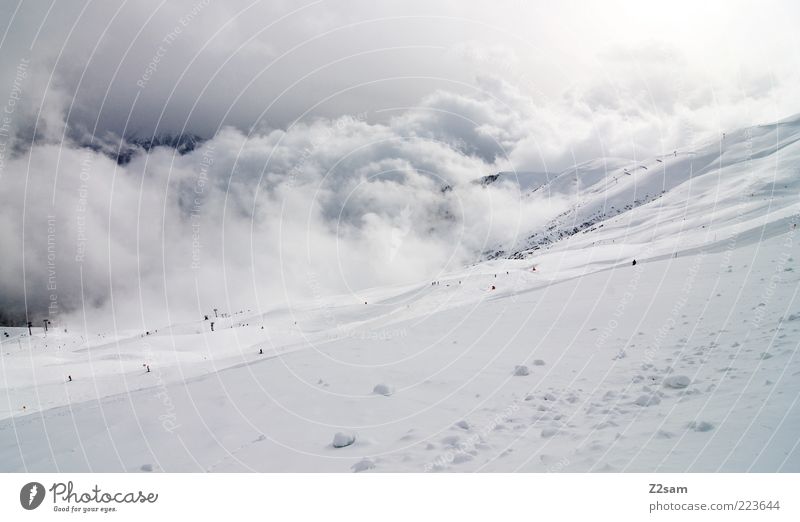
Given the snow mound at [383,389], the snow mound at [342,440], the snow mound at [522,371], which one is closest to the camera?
the snow mound at [342,440]

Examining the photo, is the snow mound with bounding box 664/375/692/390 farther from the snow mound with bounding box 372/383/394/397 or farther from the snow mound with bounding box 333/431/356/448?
the snow mound with bounding box 333/431/356/448

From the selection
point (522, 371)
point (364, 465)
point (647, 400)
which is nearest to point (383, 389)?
point (364, 465)

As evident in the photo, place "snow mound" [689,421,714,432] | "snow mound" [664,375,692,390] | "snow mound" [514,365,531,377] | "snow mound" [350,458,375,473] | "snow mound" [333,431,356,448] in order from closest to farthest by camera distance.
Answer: "snow mound" [689,421,714,432]
"snow mound" [350,458,375,473]
"snow mound" [333,431,356,448]
"snow mound" [664,375,692,390]
"snow mound" [514,365,531,377]

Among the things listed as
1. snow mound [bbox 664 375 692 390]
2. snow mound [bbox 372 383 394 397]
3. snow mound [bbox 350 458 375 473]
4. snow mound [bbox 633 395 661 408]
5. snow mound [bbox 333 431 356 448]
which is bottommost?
snow mound [bbox 350 458 375 473]

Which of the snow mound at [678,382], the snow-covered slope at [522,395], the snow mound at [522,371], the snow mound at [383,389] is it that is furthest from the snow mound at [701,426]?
the snow mound at [383,389]

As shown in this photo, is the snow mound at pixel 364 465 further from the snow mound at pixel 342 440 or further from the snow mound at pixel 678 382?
the snow mound at pixel 678 382

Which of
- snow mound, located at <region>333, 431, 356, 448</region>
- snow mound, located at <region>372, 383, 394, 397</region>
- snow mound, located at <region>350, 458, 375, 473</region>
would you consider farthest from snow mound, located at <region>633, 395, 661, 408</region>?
snow mound, located at <region>333, 431, 356, 448</region>

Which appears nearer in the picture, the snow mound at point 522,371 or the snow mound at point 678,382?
the snow mound at point 678,382

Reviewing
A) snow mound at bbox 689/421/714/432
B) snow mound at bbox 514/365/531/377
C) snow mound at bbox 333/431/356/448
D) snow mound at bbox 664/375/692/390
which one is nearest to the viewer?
snow mound at bbox 689/421/714/432

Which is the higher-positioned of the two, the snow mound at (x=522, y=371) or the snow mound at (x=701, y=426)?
the snow mound at (x=522, y=371)

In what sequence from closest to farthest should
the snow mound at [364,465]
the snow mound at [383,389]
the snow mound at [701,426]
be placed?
the snow mound at [701,426], the snow mound at [364,465], the snow mound at [383,389]
